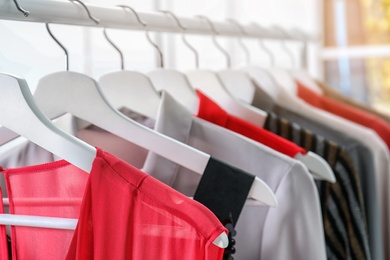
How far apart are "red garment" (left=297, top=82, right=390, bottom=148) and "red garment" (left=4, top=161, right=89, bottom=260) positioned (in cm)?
82

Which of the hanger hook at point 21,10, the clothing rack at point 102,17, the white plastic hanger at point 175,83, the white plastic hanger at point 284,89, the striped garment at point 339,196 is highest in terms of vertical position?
the hanger hook at point 21,10

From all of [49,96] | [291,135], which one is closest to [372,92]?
[291,135]

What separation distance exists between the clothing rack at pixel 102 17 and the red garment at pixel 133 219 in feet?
0.65

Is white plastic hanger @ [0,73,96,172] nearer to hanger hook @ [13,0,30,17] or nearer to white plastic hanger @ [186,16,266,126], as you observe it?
hanger hook @ [13,0,30,17]

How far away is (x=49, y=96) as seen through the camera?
2.99ft

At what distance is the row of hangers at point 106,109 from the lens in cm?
79

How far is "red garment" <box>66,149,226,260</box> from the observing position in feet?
2.55

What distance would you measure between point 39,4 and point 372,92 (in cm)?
202

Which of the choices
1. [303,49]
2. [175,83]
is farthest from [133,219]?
[303,49]

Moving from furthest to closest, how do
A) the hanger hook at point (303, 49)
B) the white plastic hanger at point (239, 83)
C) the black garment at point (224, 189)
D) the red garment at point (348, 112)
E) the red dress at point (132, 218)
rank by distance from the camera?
the hanger hook at point (303, 49) < the red garment at point (348, 112) < the white plastic hanger at point (239, 83) < the black garment at point (224, 189) < the red dress at point (132, 218)

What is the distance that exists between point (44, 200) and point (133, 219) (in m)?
0.12

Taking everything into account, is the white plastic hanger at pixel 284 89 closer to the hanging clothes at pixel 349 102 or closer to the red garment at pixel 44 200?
the hanging clothes at pixel 349 102

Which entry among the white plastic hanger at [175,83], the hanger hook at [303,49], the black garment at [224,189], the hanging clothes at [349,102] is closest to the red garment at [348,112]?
the hanging clothes at [349,102]

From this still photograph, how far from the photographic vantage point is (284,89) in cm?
142
